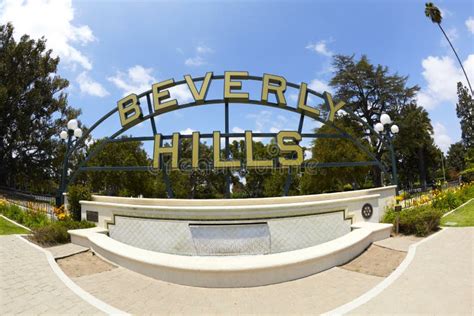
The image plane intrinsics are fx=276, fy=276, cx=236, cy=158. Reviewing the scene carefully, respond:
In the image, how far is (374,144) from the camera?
135ft

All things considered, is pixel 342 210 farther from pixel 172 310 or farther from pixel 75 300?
pixel 75 300

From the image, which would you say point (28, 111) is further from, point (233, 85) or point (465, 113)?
point (465, 113)

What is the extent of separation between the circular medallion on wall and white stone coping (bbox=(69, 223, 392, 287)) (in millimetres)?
3827

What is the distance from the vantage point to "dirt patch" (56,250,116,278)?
25.6 feet

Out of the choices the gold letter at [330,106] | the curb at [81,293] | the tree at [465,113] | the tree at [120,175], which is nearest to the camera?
the curb at [81,293]

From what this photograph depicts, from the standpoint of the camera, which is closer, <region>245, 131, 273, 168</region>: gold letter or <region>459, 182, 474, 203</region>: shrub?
<region>245, 131, 273, 168</region>: gold letter

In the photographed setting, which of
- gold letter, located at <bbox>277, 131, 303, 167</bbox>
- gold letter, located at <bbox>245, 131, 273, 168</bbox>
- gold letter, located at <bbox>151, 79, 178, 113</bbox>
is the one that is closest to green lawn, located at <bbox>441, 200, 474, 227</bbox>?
gold letter, located at <bbox>277, 131, 303, 167</bbox>

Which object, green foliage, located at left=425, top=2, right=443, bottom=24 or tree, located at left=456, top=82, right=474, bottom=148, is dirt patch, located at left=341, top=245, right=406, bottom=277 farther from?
tree, located at left=456, top=82, right=474, bottom=148

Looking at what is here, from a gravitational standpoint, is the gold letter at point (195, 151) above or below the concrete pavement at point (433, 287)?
above

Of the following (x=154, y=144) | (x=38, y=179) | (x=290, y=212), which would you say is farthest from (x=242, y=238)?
(x=38, y=179)

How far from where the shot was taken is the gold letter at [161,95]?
1519 cm

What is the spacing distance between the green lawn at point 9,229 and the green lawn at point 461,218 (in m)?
18.7

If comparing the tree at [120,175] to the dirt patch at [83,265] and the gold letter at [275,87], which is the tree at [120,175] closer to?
the gold letter at [275,87]

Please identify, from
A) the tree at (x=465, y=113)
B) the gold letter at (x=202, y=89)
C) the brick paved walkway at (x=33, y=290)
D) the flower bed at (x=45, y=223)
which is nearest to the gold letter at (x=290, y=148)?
the gold letter at (x=202, y=89)
